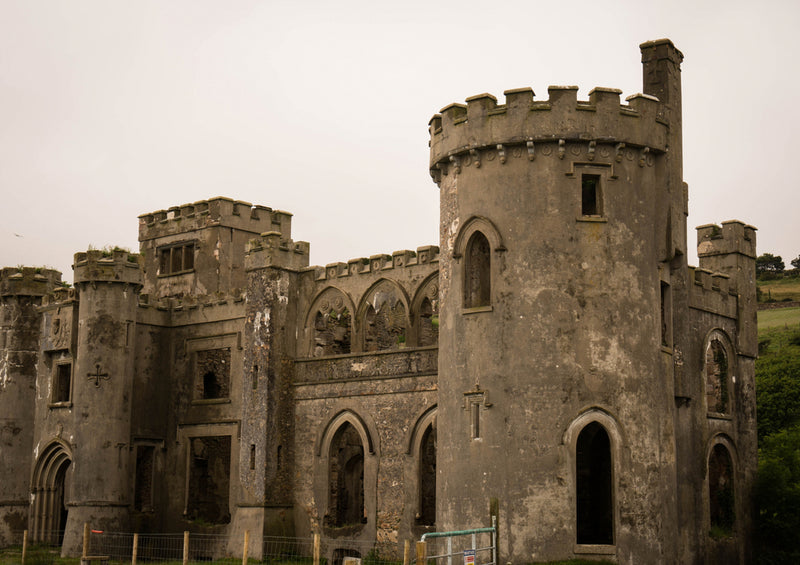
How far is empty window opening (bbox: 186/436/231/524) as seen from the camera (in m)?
28.7

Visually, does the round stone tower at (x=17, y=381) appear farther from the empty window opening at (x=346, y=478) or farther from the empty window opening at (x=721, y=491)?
the empty window opening at (x=721, y=491)

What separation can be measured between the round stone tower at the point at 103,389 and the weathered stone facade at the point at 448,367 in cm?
6

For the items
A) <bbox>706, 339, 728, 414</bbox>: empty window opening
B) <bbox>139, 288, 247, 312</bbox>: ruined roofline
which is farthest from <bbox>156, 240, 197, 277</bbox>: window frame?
<bbox>706, 339, 728, 414</bbox>: empty window opening

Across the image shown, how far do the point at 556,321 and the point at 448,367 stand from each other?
2341mm

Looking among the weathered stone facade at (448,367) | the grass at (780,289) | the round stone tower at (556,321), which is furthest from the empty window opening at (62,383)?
the grass at (780,289)

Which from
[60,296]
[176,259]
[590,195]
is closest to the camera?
[590,195]

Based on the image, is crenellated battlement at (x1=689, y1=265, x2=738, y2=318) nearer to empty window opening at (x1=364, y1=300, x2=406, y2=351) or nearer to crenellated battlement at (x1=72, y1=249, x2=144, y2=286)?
empty window opening at (x1=364, y1=300, x2=406, y2=351)

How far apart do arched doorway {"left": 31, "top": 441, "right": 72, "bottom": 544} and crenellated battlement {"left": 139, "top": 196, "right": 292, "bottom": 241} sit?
25.8 ft

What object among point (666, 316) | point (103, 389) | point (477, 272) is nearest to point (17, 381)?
point (103, 389)

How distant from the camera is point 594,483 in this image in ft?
70.2

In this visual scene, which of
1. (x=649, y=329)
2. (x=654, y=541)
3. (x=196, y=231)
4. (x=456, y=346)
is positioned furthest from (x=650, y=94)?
(x=196, y=231)

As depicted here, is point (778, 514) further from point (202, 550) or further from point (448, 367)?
point (202, 550)

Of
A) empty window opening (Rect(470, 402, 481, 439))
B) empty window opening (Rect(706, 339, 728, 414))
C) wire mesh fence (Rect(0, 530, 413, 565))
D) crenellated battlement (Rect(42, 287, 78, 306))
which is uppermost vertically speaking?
crenellated battlement (Rect(42, 287, 78, 306))

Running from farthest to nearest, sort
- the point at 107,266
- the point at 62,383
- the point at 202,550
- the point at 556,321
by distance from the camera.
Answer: the point at 62,383 → the point at 107,266 → the point at 202,550 → the point at 556,321
